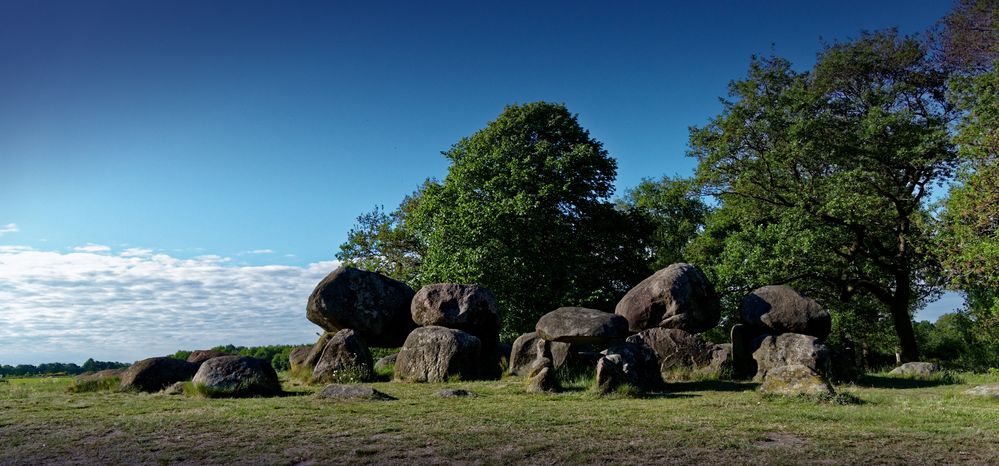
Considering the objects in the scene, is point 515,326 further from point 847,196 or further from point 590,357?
point 847,196

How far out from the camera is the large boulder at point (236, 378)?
16.8 meters

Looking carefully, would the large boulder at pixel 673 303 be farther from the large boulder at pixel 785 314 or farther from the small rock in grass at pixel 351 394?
the small rock in grass at pixel 351 394

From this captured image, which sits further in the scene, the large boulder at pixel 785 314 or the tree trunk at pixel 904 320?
the tree trunk at pixel 904 320

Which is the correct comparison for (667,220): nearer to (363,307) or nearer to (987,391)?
(363,307)

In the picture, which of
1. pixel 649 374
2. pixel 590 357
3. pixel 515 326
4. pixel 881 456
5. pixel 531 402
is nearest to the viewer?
pixel 881 456

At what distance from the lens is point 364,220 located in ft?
136

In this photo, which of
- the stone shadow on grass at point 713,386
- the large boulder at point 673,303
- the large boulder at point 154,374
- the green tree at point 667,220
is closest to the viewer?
the stone shadow on grass at point 713,386

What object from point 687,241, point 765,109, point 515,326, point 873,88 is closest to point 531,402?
point 515,326

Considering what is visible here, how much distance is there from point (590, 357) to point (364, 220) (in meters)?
23.5

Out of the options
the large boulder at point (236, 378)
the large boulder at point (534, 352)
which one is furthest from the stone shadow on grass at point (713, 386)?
the large boulder at point (236, 378)

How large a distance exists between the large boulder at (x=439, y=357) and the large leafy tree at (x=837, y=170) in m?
14.3

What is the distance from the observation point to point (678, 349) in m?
22.4

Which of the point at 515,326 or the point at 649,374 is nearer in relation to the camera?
the point at 649,374

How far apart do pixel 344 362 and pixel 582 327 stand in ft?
25.4
